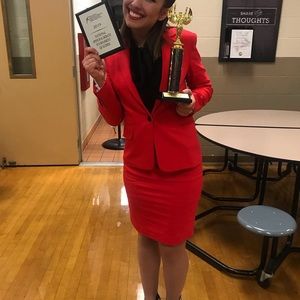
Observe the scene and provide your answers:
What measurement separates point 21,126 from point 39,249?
5.58 feet

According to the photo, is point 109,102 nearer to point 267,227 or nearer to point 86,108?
point 267,227

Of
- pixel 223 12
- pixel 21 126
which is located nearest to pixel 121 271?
pixel 21 126

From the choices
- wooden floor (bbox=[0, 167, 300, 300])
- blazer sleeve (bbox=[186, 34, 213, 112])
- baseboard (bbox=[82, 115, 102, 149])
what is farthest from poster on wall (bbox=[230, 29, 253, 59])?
blazer sleeve (bbox=[186, 34, 213, 112])

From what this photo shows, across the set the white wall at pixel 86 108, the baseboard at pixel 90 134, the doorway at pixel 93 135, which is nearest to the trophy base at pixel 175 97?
the doorway at pixel 93 135

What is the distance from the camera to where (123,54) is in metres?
1.21

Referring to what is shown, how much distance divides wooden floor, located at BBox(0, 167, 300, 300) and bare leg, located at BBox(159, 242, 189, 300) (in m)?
0.32

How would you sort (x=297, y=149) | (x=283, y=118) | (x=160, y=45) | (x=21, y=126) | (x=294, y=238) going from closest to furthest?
(x=160, y=45), (x=297, y=149), (x=294, y=238), (x=283, y=118), (x=21, y=126)

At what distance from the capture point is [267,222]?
173 cm

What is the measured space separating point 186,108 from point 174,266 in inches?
26.8

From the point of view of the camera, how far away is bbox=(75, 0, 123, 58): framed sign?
1.12m

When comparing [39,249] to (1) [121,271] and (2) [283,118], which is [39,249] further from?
(2) [283,118]

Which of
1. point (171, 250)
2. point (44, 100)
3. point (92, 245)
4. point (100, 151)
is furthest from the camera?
point (100, 151)

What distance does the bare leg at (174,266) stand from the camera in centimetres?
138

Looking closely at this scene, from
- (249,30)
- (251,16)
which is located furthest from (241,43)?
(251,16)
